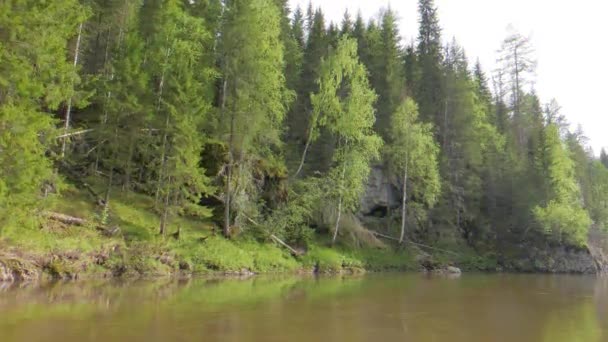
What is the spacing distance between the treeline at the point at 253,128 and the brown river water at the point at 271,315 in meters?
4.16

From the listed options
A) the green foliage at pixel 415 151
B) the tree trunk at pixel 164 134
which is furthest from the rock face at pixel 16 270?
the green foliage at pixel 415 151

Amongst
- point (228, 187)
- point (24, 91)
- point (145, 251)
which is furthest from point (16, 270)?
point (228, 187)

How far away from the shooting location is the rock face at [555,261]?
36781 mm

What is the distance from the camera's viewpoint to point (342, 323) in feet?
32.1

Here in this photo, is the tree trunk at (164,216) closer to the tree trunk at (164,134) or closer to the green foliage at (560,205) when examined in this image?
the tree trunk at (164,134)

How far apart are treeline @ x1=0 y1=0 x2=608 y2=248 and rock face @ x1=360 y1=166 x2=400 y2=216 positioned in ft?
2.40

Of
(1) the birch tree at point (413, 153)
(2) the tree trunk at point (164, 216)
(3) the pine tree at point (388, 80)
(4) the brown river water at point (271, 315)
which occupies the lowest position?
(4) the brown river water at point (271, 315)

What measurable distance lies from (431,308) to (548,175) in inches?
1267

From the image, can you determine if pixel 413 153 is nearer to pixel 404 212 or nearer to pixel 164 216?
pixel 404 212

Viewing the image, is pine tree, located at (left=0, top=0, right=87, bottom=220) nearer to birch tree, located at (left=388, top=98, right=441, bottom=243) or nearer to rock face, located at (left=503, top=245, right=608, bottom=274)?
birch tree, located at (left=388, top=98, right=441, bottom=243)

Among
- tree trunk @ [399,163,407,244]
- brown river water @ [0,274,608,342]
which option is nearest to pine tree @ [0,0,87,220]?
brown river water @ [0,274,608,342]

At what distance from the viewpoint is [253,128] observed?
79.2ft

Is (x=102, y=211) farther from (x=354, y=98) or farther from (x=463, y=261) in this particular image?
(x=463, y=261)

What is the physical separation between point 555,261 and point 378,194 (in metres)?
15.3
